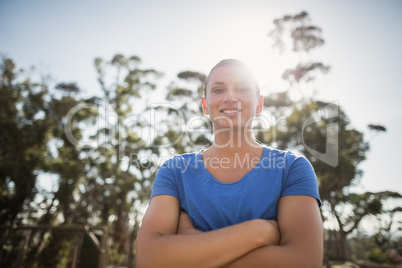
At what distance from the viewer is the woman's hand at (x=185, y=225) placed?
139 cm

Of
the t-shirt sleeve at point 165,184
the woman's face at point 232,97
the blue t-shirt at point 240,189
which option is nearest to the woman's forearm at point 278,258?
the blue t-shirt at point 240,189

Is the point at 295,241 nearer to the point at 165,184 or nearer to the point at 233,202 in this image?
the point at 233,202

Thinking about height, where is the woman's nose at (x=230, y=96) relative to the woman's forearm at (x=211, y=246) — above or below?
above

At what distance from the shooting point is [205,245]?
3.95 feet

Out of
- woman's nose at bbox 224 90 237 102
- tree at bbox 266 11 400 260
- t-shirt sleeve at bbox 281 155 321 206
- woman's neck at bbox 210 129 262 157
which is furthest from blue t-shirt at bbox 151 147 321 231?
tree at bbox 266 11 400 260

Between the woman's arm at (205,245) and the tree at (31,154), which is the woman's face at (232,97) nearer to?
the woman's arm at (205,245)

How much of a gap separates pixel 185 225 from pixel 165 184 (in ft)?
0.92

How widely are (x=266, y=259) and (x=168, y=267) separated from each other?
0.46m

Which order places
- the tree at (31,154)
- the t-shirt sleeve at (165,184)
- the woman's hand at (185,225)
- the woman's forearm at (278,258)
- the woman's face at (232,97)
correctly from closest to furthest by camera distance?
1. the woman's forearm at (278,258)
2. the woman's hand at (185,225)
3. the t-shirt sleeve at (165,184)
4. the woman's face at (232,97)
5. the tree at (31,154)

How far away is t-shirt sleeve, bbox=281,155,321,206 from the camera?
1.39 m

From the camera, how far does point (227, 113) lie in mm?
1718

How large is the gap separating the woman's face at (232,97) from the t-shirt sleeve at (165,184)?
45 centimetres

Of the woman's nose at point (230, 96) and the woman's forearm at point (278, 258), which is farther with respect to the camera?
the woman's nose at point (230, 96)

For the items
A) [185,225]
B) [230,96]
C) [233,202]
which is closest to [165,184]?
[185,225]
